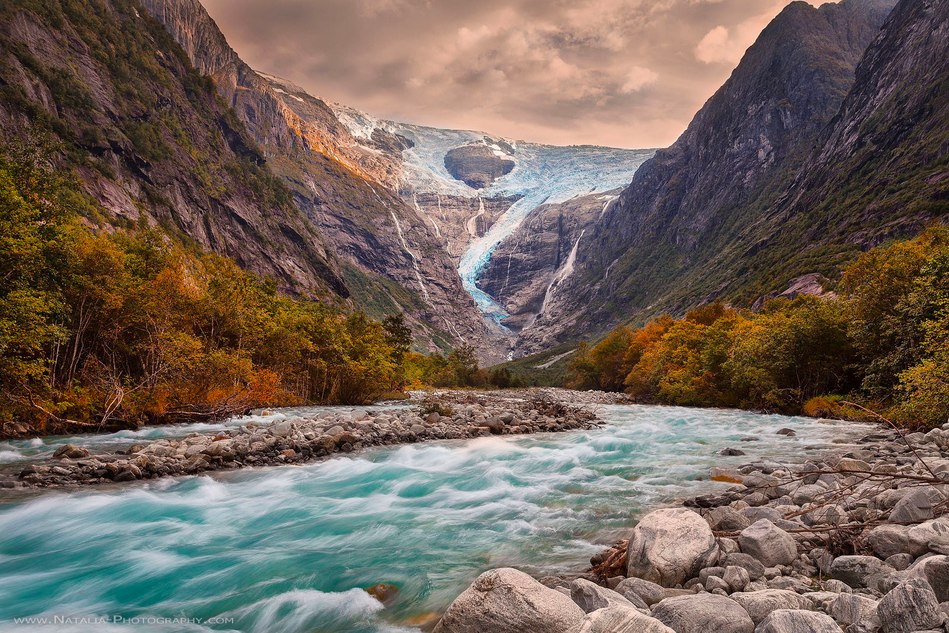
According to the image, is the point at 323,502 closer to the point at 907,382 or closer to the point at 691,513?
the point at 691,513

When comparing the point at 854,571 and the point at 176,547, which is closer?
the point at 854,571

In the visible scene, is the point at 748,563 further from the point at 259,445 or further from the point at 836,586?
the point at 259,445

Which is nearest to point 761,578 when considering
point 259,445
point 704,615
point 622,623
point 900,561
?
point 900,561

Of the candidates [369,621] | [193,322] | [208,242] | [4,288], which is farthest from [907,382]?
[208,242]

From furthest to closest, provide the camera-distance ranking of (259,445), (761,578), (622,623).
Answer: (259,445)
(761,578)
(622,623)

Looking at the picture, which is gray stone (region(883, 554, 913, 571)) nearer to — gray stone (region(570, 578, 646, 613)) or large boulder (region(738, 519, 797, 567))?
large boulder (region(738, 519, 797, 567))

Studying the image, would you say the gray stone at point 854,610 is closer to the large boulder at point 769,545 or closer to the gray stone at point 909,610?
the gray stone at point 909,610
